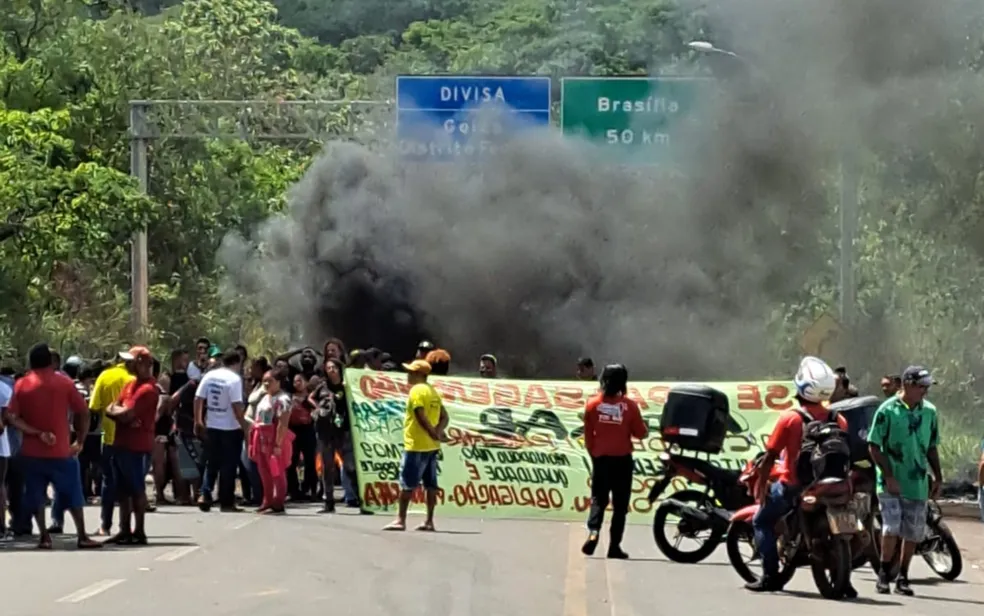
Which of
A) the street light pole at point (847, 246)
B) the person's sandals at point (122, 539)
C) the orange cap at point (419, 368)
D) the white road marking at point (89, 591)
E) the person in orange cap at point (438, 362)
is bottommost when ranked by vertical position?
the person's sandals at point (122, 539)

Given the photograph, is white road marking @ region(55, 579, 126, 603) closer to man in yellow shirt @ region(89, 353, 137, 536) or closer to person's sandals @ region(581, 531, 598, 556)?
man in yellow shirt @ region(89, 353, 137, 536)

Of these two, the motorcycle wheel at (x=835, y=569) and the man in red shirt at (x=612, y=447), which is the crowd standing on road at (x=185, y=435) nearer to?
the man in red shirt at (x=612, y=447)

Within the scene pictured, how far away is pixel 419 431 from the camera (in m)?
15.8

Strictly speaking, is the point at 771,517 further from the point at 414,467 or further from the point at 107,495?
the point at 107,495

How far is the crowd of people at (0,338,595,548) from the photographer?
1398cm

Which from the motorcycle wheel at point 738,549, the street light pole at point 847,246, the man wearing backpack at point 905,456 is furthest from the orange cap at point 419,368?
the street light pole at point 847,246

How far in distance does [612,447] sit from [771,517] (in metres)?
2.37

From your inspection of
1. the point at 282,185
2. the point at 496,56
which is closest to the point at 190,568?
the point at 282,185

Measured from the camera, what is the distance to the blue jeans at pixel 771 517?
11906 mm

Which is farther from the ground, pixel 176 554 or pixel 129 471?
pixel 129 471

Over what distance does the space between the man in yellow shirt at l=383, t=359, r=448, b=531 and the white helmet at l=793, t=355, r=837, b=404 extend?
4.61 m

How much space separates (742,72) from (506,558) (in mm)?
17027

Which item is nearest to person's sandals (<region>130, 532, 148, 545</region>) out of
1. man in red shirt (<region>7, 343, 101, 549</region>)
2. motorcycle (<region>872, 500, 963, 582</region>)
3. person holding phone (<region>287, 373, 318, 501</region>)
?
man in red shirt (<region>7, 343, 101, 549</region>)

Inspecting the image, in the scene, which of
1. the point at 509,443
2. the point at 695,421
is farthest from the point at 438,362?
the point at 695,421
